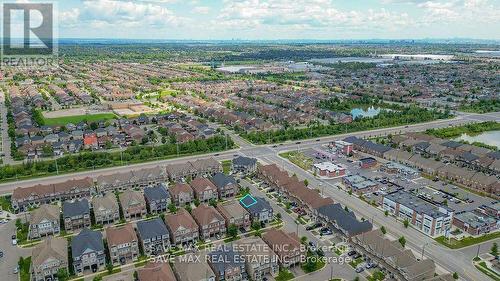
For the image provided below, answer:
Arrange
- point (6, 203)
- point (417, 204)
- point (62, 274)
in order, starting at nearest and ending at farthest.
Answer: point (62, 274)
point (417, 204)
point (6, 203)

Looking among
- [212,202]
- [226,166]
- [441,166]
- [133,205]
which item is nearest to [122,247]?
[133,205]

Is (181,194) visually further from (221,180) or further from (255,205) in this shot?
(255,205)

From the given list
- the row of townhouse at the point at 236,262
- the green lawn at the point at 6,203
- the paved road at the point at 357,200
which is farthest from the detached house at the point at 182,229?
the green lawn at the point at 6,203

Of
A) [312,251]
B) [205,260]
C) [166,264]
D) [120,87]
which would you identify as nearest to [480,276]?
[312,251]

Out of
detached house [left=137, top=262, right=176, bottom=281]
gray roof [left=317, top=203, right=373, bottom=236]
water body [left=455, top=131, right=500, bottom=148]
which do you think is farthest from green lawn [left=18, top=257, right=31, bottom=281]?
water body [left=455, top=131, right=500, bottom=148]

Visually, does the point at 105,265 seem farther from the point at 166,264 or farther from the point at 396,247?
the point at 396,247

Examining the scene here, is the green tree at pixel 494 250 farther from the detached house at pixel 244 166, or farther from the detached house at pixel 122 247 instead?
the detached house at pixel 122 247
